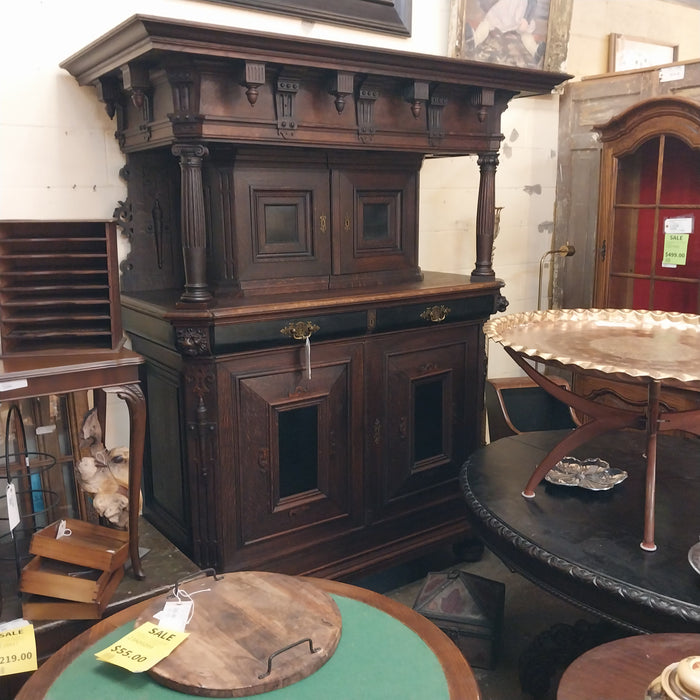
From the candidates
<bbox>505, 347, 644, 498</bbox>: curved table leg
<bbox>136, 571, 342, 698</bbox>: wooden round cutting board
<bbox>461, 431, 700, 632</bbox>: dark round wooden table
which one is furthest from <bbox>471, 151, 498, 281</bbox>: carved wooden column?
<bbox>136, 571, 342, 698</bbox>: wooden round cutting board

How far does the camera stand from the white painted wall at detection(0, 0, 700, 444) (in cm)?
243

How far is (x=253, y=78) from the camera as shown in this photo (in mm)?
2105

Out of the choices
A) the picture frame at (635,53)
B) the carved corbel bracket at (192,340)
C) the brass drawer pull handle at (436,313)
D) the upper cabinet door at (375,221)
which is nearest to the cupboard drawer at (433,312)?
the brass drawer pull handle at (436,313)

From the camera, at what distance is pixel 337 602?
5.21 feet

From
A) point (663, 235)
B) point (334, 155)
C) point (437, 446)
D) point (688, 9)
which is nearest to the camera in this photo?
point (334, 155)

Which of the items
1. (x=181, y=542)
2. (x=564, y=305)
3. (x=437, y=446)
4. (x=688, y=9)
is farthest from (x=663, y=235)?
(x=181, y=542)

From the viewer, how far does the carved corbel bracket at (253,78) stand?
2094mm

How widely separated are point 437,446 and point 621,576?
50.6 inches

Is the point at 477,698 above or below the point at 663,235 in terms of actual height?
below

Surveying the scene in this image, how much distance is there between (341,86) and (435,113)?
48 cm

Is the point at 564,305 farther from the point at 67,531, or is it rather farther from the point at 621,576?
the point at 67,531

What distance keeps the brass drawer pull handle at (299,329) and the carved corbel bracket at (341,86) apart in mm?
731

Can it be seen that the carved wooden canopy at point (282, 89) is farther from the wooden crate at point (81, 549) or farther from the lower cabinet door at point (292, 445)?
the wooden crate at point (81, 549)

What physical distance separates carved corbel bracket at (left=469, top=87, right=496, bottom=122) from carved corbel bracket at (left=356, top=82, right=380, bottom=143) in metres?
0.45
